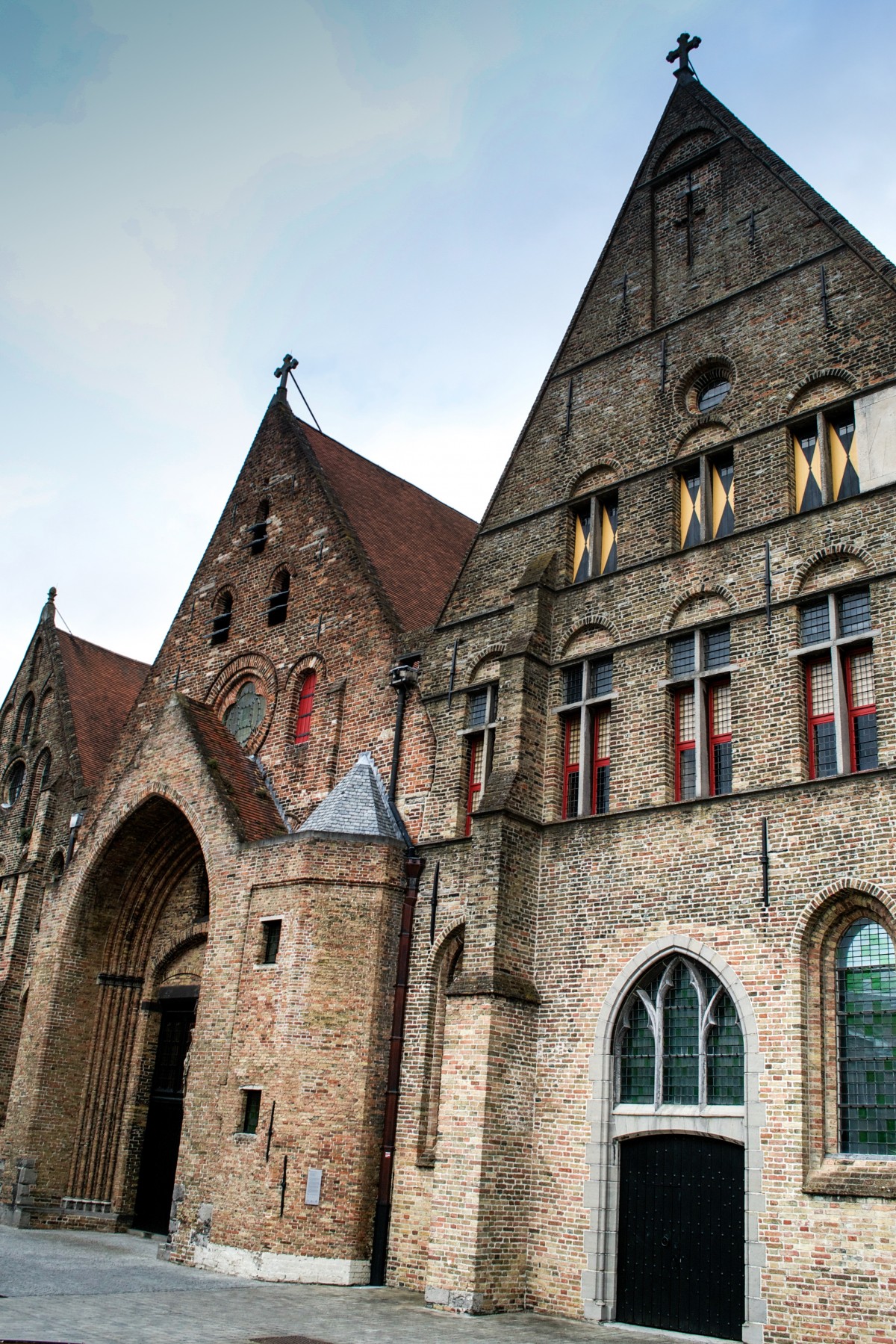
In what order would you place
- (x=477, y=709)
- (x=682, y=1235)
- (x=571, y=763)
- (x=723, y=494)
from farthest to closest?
(x=477, y=709), (x=571, y=763), (x=723, y=494), (x=682, y=1235)

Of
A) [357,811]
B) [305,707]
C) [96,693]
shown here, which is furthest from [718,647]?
[96,693]

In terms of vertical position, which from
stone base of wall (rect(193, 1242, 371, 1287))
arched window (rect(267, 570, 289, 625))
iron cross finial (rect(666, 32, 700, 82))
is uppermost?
iron cross finial (rect(666, 32, 700, 82))

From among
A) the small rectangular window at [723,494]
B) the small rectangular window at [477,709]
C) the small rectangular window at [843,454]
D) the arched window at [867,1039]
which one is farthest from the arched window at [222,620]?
the arched window at [867,1039]

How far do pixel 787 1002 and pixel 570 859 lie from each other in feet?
12.2

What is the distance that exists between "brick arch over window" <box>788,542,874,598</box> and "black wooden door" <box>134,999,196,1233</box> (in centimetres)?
1333

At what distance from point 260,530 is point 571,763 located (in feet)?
34.0

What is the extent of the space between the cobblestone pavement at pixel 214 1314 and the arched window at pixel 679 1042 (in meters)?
2.50

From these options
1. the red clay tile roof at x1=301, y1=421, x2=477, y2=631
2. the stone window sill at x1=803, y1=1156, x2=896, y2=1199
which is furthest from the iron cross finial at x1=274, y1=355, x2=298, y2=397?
the stone window sill at x1=803, y1=1156, x2=896, y2=1199

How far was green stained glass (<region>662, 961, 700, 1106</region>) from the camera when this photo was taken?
1391cm

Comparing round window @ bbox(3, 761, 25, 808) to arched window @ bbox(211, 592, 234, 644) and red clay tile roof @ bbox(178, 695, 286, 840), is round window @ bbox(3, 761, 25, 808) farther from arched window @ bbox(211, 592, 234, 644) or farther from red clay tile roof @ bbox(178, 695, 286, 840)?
red clay tile roof @ bbox(178, 695, 286, 840)

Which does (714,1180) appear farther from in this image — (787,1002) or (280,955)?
(280,955)

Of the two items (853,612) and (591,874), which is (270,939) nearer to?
(591,874)

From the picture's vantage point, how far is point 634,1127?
1411cm

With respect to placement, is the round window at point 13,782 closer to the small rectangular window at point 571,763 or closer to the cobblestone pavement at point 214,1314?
the cobblestone pavement at point 214,1314
